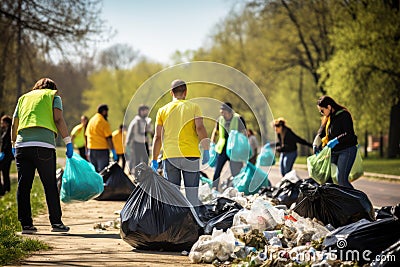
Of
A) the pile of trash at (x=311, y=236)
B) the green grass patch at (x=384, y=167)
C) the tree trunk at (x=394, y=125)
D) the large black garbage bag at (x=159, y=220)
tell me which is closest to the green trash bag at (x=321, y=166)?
the pile of trash at (x=311, y=236)

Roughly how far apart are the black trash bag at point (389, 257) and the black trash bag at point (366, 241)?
0.99 feet

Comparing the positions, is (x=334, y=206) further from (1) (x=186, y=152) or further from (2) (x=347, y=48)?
(2) (x=347, y=48)

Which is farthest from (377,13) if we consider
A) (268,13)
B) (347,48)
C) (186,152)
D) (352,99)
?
(186,152)

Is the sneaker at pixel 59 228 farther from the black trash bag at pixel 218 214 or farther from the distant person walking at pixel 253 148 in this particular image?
the distant person walking at pixel 253 148

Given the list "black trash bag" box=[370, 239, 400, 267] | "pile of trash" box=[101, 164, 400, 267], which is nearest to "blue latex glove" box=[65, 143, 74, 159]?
"pile of trash" box=[101, 164, 400, 267]

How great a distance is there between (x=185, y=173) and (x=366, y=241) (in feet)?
9.35

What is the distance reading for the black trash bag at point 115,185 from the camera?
12805mm

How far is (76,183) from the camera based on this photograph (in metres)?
8.88

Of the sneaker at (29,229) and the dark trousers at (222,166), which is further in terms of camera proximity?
the dark trousers at (222,166)

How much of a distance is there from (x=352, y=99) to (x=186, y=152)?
71.0 feet

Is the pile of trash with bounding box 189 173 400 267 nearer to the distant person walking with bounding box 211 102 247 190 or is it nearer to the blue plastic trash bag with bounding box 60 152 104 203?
the blue plastic trash bag with bounding box 60 152 104 203

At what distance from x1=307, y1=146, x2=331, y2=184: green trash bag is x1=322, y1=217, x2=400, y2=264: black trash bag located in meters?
4.46

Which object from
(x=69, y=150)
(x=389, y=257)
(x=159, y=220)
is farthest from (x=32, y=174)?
(x=389, y=257)

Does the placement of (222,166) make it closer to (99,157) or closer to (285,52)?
(99,157)
